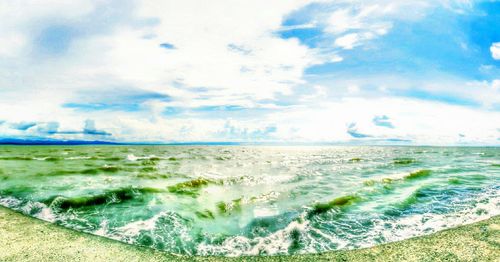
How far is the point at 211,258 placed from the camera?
5668mm

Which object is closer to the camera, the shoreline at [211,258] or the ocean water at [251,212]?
the shoreline at [211,258]

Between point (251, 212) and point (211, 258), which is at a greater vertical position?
point (211, 258)

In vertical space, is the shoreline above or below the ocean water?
above

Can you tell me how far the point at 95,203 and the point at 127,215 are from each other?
2.31m

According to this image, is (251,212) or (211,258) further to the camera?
(251,212)

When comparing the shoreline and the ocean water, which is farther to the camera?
the ocean water

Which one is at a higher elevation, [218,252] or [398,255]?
[398,255]

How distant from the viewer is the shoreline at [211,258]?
5.38 m

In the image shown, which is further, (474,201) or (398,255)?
(474,201)

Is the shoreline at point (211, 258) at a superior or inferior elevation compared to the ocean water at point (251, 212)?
superior

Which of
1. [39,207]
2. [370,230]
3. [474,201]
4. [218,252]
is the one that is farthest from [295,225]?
[39,207]

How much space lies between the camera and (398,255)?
5.48m

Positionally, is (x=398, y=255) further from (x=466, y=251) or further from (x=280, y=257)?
(x=280, y=257)

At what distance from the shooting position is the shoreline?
5.38m
